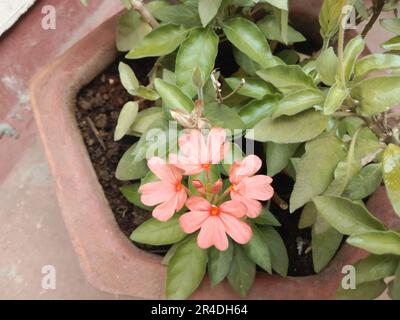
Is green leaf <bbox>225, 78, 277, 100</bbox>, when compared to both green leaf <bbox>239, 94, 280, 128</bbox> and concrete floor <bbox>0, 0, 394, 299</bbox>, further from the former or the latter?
concrete floor <bbox>0, 0, 394, 299</bbox>

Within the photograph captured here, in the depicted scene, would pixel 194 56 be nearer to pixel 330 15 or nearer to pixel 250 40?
pixel 250 40

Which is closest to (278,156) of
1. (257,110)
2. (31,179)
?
(257,110)

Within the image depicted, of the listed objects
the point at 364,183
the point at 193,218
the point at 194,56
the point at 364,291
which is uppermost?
the point at 194,56

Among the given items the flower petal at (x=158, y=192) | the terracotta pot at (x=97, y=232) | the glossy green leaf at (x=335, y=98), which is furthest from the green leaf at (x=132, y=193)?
the glossy green leaf at (x=335, y=98)

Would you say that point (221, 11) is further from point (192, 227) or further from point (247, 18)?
point (192, 227)

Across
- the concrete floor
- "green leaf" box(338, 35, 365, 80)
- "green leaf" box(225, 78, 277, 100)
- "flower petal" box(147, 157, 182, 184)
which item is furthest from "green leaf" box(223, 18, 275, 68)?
the concrete floor
